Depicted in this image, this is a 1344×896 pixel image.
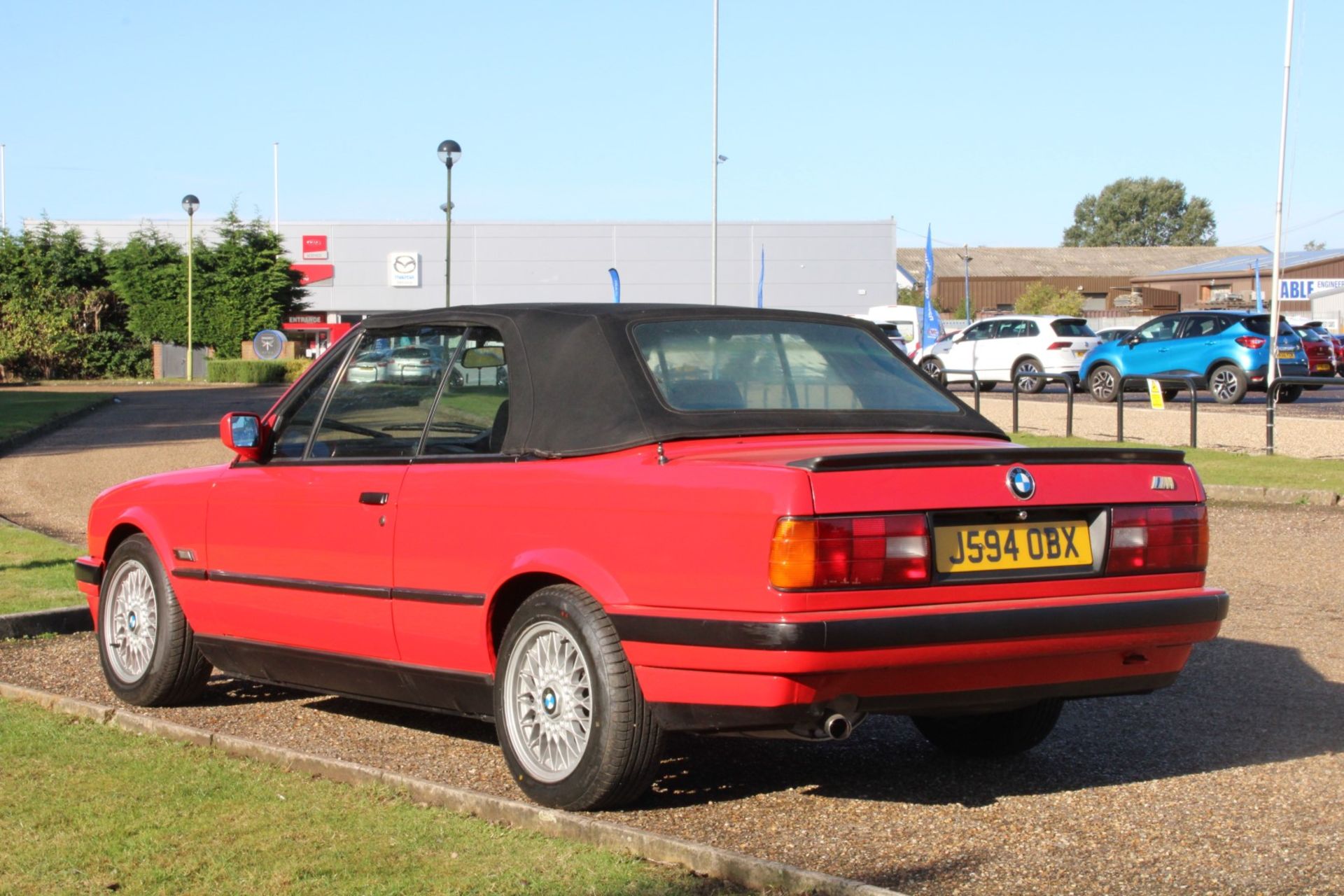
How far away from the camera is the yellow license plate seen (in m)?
4.42

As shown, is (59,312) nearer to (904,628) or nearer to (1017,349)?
(1017,349)

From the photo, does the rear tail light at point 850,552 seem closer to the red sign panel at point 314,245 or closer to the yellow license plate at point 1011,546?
the yellow license plate at point 1011,546

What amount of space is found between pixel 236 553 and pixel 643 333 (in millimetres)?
1918

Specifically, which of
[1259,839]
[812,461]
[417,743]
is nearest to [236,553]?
[417,743]

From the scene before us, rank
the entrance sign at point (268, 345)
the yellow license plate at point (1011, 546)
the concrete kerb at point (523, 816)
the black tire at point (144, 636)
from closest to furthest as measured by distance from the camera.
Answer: the concrete kerb at point (523, 816)
the yellow license plate at point (1011, 546)
the black tire at point (144, 636)
the entrance sign at point (268, 345)

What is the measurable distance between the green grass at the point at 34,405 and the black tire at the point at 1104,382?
19375mm

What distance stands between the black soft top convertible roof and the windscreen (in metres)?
0.04

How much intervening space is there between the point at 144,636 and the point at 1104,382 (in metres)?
27.1

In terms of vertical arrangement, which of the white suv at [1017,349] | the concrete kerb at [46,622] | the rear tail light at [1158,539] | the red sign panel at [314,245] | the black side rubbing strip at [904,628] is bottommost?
the concrete kerb at [46,622]

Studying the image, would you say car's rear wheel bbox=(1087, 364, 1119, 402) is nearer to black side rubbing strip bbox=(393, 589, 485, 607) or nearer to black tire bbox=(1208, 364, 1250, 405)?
black tire bbox=(1208, 364, 1250, 405)

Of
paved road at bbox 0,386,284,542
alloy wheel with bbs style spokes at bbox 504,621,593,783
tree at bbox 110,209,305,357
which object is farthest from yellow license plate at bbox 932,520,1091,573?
tree at bbox 110,209,305,357

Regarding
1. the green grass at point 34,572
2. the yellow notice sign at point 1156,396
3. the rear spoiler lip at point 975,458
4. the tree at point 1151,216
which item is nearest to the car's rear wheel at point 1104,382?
the yellow notice sign at point 1156,396

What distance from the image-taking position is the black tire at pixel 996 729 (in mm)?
5477

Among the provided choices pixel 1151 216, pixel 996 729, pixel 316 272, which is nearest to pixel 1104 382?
pixel 996 729
